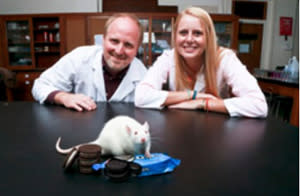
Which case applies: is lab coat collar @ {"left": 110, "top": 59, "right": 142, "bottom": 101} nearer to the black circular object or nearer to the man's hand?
the man's hand

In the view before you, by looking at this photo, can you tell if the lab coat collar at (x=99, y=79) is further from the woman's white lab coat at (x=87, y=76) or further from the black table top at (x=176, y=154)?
the black table top at (x=176, y=154)

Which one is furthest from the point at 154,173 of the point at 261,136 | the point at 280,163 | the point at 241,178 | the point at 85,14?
the point at 85,14

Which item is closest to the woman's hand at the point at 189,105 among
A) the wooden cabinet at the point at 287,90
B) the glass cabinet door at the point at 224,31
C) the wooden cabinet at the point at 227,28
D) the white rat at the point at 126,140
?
the white rat at the point at 126,140

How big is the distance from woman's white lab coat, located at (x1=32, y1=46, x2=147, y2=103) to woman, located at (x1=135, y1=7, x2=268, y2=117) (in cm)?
19

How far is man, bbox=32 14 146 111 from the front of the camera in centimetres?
117

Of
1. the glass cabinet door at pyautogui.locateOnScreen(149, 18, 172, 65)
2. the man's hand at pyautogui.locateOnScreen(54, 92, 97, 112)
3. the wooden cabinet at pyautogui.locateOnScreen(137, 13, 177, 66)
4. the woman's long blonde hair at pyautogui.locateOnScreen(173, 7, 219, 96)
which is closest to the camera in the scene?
the man's hand at pyautogui.locateOnScreen(54, 92, 97, 112)

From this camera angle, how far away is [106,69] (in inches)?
53.6

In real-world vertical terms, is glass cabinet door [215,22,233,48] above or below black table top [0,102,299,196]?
above

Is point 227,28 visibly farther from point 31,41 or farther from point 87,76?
point 31,41

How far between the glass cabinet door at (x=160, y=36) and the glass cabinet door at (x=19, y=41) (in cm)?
222

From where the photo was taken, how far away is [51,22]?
154 inches

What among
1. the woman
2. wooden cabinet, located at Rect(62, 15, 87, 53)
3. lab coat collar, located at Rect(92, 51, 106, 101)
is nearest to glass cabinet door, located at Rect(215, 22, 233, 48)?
wooden cabinet, located at Rect(62, 15, 87, 53)

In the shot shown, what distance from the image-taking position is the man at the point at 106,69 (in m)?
1.17

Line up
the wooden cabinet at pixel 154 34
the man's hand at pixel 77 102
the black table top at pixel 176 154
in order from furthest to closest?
the wooden cabinet at pixel 154 34 < the man's hand at pixel 77 102 < the black table top at pixel 176 154
